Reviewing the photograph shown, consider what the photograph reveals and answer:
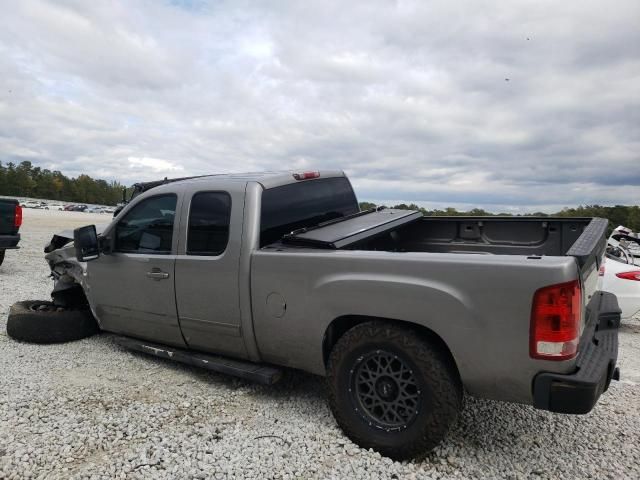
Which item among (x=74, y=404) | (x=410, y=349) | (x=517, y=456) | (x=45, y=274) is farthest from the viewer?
(x=45, y=274)

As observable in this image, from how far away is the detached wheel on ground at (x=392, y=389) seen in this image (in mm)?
2641

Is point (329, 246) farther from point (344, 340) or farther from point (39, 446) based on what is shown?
point (39, 446)

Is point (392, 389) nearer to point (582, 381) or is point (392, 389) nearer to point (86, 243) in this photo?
point (582, 381)

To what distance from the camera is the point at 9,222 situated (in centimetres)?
888

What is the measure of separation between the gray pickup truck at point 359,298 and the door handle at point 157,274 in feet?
0.06

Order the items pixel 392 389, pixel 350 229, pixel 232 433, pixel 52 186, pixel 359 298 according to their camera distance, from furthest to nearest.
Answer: pixel 52 186 → pixel 350 229 → pixel 232 433 → pixel 359 298 → pixel 392 389

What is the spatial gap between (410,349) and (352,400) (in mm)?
560

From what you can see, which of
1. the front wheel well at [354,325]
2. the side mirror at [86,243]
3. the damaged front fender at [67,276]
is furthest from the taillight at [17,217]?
the front wheel well at [354,325]

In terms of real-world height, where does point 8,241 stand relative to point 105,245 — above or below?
below

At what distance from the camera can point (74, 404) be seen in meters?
3.45

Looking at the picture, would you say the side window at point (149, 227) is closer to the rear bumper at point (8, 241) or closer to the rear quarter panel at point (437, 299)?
the rear quarter panel at point (437, 299)

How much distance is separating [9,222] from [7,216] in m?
0.12

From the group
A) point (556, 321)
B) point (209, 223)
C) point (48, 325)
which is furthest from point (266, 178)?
point (48, 325)

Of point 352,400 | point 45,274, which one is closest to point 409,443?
point 352,400
